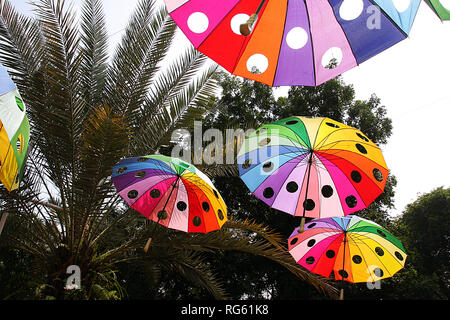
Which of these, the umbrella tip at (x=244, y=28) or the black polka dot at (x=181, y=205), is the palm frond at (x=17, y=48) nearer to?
the black polka dot at (x=181, y=205)

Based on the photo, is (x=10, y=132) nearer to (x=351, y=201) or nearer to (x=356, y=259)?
(x=351, y=201)

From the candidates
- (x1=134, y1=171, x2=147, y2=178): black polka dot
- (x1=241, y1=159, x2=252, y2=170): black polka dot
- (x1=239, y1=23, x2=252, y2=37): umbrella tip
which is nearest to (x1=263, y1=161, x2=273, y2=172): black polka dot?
(x1=241, y1=159, x2=252, y2=170): black polka dot

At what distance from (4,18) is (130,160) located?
2.99 metres

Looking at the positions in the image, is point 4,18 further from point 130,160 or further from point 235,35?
point 235,35

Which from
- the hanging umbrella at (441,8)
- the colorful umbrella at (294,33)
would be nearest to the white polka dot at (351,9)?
the colorful umbrella at (294,33)

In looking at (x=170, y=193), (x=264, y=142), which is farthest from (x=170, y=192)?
(x=264, y=142)

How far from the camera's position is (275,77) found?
10.3 ft

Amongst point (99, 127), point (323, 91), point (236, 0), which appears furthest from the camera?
point (323, 91)

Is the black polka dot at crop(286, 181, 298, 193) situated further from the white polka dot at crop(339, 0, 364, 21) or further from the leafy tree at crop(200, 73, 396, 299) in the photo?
the leafy tree at crop(200, 73, 396, 299)

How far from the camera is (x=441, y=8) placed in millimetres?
2209

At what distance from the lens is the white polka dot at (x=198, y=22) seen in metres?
2.99

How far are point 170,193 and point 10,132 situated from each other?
110 inches

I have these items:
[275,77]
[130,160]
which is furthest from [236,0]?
[130,160]

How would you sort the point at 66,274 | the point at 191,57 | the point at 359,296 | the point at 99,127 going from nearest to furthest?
the point at 99,127 < the point at 66,274 < the point at 191,57 < the point at 359,296
